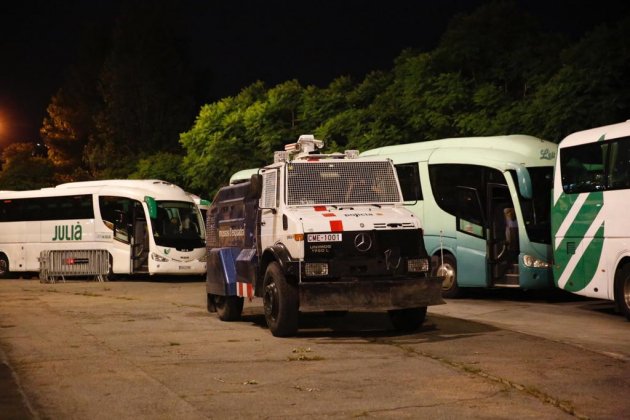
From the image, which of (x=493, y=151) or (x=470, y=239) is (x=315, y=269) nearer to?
(x=470, y=239)

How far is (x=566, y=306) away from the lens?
19812 mm

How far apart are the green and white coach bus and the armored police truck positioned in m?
5.79

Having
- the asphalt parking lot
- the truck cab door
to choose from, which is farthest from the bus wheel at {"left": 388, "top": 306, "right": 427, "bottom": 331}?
the truck cab door

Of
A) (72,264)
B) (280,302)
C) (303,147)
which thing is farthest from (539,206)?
(72,264)

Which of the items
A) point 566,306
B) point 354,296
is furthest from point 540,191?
point 354,296

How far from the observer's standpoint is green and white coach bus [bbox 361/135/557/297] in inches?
795

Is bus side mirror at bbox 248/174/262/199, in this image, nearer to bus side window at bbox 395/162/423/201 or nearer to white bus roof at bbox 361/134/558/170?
white bus roof at bbox 361/134/558/170

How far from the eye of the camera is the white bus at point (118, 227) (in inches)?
1289

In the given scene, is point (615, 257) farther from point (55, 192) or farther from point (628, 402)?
point (55, 192)

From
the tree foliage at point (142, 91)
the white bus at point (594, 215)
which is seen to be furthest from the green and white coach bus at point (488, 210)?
the tree foliage at point (142, 91)

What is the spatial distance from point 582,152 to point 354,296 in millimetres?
6324

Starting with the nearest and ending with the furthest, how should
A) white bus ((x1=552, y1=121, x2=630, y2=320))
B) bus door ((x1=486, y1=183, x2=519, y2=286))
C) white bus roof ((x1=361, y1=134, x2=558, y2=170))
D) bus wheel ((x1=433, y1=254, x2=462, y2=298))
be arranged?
white bus ((x1=552, y1=121, x2=630, y2=320)), bus door ((x1=486, y1=183, x2=519, y2=286)), white bus roof ((x1=361, y1=134, x2=558, y2=170)), bus wheel ((x1=433, y1=254, x2=462, y2=298))

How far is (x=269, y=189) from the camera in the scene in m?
15.2

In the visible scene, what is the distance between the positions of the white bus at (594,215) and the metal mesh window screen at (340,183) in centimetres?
392
